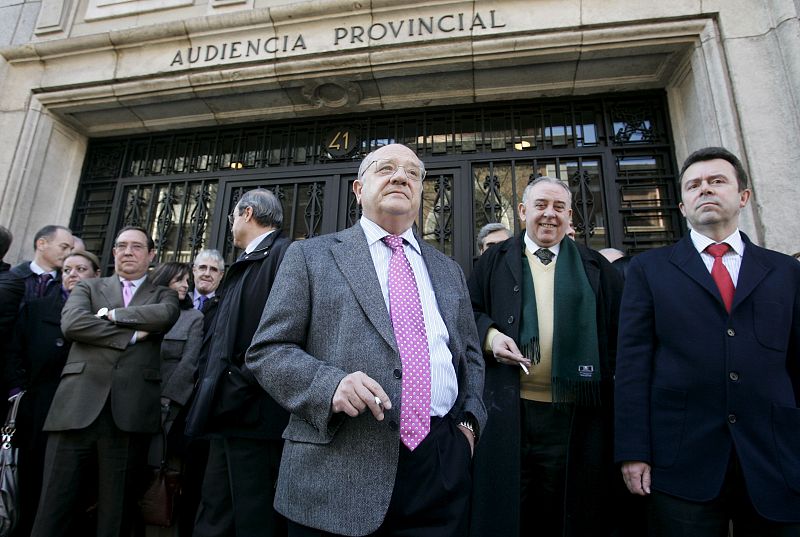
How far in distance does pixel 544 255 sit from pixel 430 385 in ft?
4.95

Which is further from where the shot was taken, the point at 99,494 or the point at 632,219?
the point at 632,219

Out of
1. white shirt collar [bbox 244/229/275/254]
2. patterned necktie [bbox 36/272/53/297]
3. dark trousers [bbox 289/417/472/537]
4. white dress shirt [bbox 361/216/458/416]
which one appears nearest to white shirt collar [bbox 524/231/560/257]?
white dress shirt [bbox 361/216/458/416]

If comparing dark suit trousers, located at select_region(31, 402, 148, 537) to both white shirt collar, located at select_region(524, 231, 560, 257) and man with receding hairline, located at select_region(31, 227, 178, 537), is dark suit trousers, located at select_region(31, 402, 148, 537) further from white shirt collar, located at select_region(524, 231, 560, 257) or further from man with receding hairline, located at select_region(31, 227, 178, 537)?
white shirt collar, located at select_region(524, 231, 560, 257)

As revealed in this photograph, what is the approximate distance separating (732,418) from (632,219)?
3129mm

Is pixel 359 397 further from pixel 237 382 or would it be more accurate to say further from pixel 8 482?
pixel 8 482

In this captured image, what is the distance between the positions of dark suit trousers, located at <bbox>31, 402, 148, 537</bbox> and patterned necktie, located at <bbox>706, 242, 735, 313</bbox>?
3.72 metres

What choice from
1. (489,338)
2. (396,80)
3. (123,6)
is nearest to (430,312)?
(489,338)

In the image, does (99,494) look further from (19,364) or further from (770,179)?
(770,179)

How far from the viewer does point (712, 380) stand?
1948 mm

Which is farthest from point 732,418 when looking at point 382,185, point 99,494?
point 99,494

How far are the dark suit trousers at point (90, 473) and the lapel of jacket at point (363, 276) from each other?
2404 mm

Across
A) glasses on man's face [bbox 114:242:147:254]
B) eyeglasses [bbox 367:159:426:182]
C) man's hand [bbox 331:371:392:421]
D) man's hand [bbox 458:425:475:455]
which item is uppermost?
glasses on man's face [bbox 114:242:147:254]

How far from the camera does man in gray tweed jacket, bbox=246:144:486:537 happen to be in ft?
4.64

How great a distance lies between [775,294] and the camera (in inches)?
80.4
